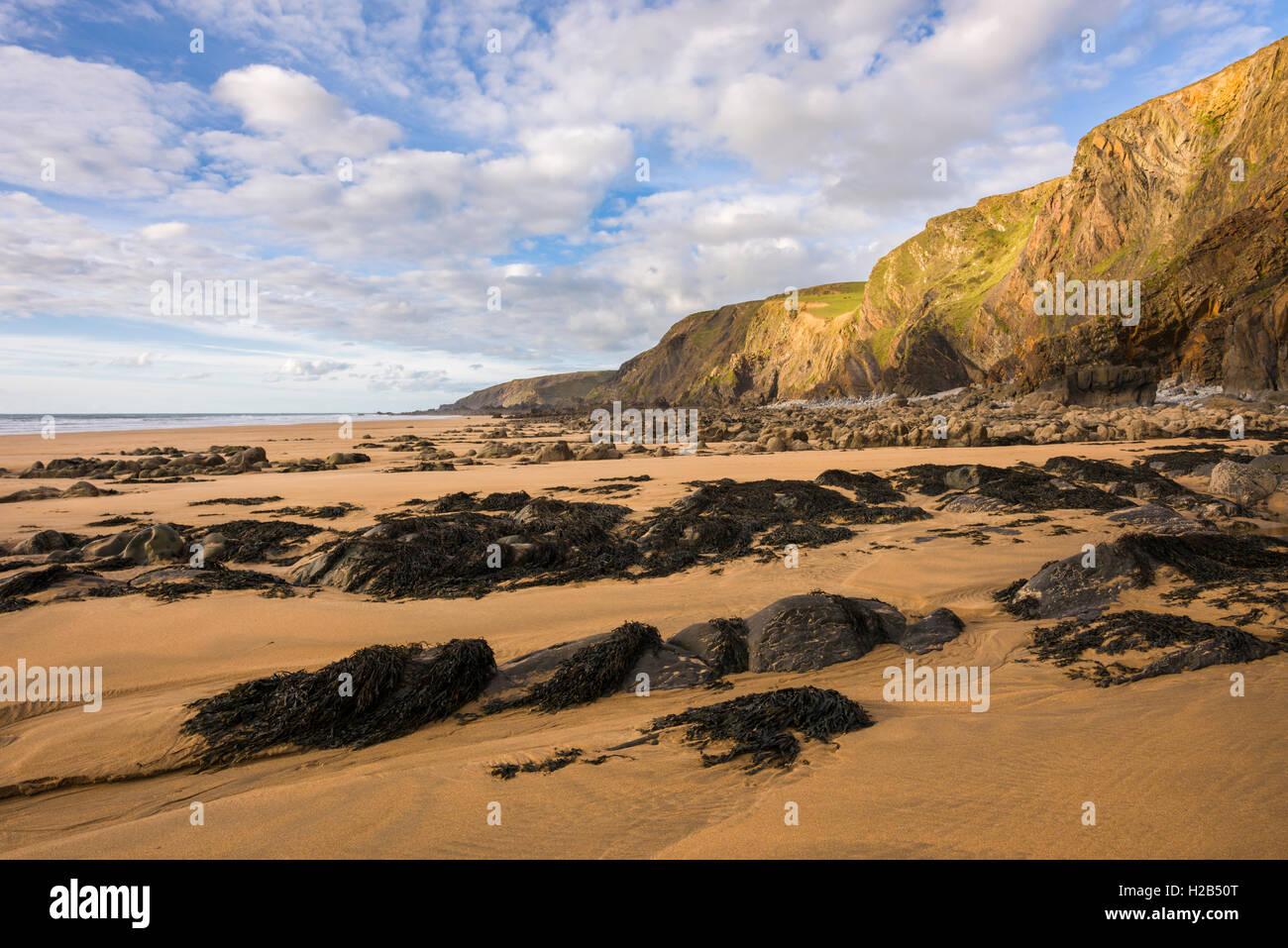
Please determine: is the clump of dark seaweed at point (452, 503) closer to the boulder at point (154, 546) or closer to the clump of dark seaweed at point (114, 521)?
the boulder at point (154, 546)

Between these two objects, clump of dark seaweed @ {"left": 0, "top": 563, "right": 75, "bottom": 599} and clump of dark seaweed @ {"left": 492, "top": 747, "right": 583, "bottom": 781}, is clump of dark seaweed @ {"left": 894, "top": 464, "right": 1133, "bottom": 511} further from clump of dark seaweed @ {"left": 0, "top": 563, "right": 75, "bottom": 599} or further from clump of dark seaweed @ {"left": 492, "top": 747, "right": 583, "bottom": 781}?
clump of dark seaweed @ {"left": 0, "top": 563, "right": 75, "bottom": 599}

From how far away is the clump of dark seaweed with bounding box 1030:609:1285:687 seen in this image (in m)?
3.90

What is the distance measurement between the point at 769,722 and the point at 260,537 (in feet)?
25.3

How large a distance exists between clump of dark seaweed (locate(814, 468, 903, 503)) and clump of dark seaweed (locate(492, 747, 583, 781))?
26.5 feet

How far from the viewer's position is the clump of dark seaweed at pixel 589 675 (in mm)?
4008

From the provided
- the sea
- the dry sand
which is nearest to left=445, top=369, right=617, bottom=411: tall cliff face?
the sea

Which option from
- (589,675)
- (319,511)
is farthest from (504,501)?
(589,675)

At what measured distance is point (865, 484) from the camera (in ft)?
35.7

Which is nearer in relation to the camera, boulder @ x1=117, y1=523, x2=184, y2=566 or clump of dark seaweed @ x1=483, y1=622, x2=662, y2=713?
clump of dark seaweed @ x1=483, y1=622, x2=662, y2=713

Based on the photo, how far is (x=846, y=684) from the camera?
4059 millimetres

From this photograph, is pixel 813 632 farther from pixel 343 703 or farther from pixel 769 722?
pixel 343 703
